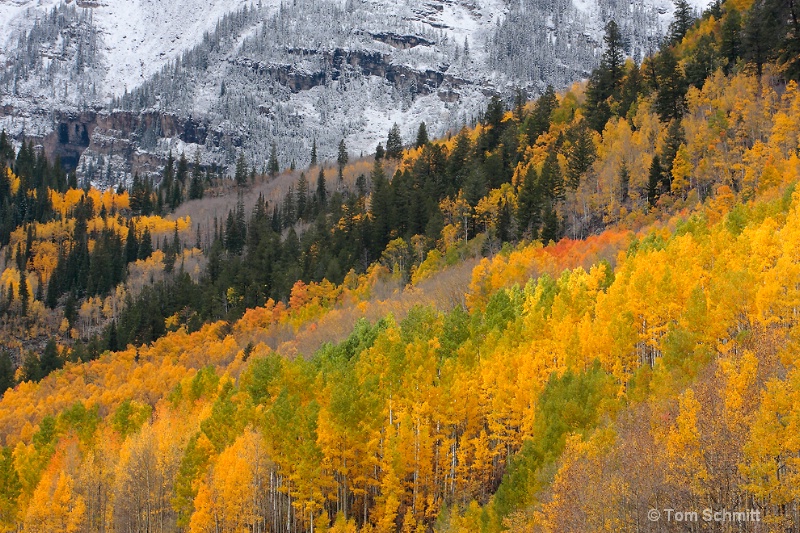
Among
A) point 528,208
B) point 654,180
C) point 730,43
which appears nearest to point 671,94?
point 730,43

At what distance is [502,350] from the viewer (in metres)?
51.9

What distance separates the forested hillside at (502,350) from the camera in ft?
101

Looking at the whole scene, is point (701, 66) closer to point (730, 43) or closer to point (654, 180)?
point (730, 43)

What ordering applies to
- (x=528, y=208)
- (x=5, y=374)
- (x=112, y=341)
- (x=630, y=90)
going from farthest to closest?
(x=112, y=341), (x=5, y=374), (x=630, y=90), (x=528, y=208)

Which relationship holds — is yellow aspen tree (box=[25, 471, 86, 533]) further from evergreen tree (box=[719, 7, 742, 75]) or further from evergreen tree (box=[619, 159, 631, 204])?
evergreen tree (box=[719, 7, 742, 75])

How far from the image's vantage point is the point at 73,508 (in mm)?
55188

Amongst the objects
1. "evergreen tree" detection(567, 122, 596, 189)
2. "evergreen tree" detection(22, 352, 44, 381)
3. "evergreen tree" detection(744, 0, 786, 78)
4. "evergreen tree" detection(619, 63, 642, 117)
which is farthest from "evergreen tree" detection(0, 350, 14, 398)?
"evergreen tree" detection(744, 0, 786, 78)

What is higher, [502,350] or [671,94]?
[671,94]

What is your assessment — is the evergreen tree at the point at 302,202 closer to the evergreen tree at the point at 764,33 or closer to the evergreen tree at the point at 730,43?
the evergreen tree at the point at 730,43

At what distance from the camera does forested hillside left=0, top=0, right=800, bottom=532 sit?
101ft

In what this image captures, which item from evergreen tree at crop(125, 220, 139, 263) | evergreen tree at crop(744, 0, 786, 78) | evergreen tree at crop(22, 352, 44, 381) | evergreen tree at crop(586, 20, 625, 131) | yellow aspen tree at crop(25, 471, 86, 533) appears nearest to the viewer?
yellow aspen tree at crop(25, 471, 86, 533)

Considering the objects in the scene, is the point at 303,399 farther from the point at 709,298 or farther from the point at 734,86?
the point at 734,86

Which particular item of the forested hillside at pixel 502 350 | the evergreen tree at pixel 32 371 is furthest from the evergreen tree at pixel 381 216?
the evergreen tree at pixel 32 371

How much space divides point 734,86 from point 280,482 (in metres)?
69.6
